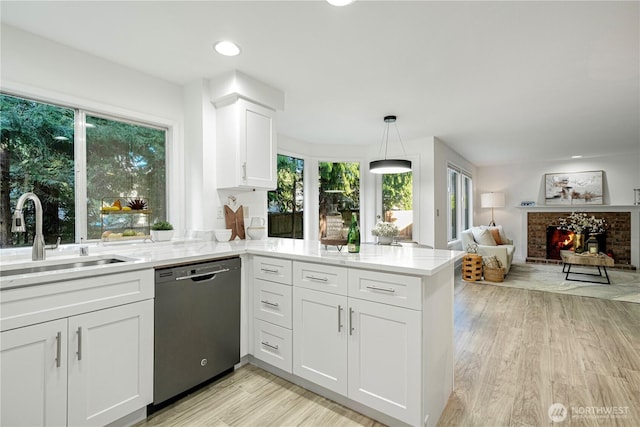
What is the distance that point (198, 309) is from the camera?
6.53 feet

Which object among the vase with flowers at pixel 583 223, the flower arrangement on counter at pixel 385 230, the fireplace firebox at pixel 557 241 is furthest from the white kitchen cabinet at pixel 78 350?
the fireplace firebox at pixel 557 241

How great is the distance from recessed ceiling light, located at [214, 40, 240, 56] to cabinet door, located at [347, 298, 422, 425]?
6.37 feet

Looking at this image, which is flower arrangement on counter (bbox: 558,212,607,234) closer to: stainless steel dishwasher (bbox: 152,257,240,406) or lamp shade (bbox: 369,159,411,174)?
lamp shade (bbox: 369,159,411,174)

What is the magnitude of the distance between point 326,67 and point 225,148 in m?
1.11

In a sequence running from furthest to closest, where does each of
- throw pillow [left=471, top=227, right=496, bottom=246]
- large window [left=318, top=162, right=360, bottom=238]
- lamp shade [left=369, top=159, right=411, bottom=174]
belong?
throw pillow [left=471, top=227, right=496, bottom=246], large window [left=318, top=162, right=360, bottom=238], lamp shade [left=369, top=159, right=411, bottom=174]

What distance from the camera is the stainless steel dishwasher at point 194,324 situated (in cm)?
182

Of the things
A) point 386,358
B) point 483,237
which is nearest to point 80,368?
point 386,358

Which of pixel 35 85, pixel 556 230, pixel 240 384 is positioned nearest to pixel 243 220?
pixel 240 384

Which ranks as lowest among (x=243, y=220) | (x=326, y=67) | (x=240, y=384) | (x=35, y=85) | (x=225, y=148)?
(x=240, y=384)

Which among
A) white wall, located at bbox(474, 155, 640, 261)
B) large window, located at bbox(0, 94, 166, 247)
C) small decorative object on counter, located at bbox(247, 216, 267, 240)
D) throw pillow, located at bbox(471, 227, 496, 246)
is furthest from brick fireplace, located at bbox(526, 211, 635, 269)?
large window, located at bbox(0, 94, 166, 247)

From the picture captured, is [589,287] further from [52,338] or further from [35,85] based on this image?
[35,85]

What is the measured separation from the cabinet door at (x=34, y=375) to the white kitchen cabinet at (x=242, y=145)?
161 centimetres

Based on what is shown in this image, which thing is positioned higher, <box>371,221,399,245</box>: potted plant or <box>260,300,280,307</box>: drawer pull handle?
<box>371,221,399,245</box>: potted plant

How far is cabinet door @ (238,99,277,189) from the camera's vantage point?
2705 millimetres
